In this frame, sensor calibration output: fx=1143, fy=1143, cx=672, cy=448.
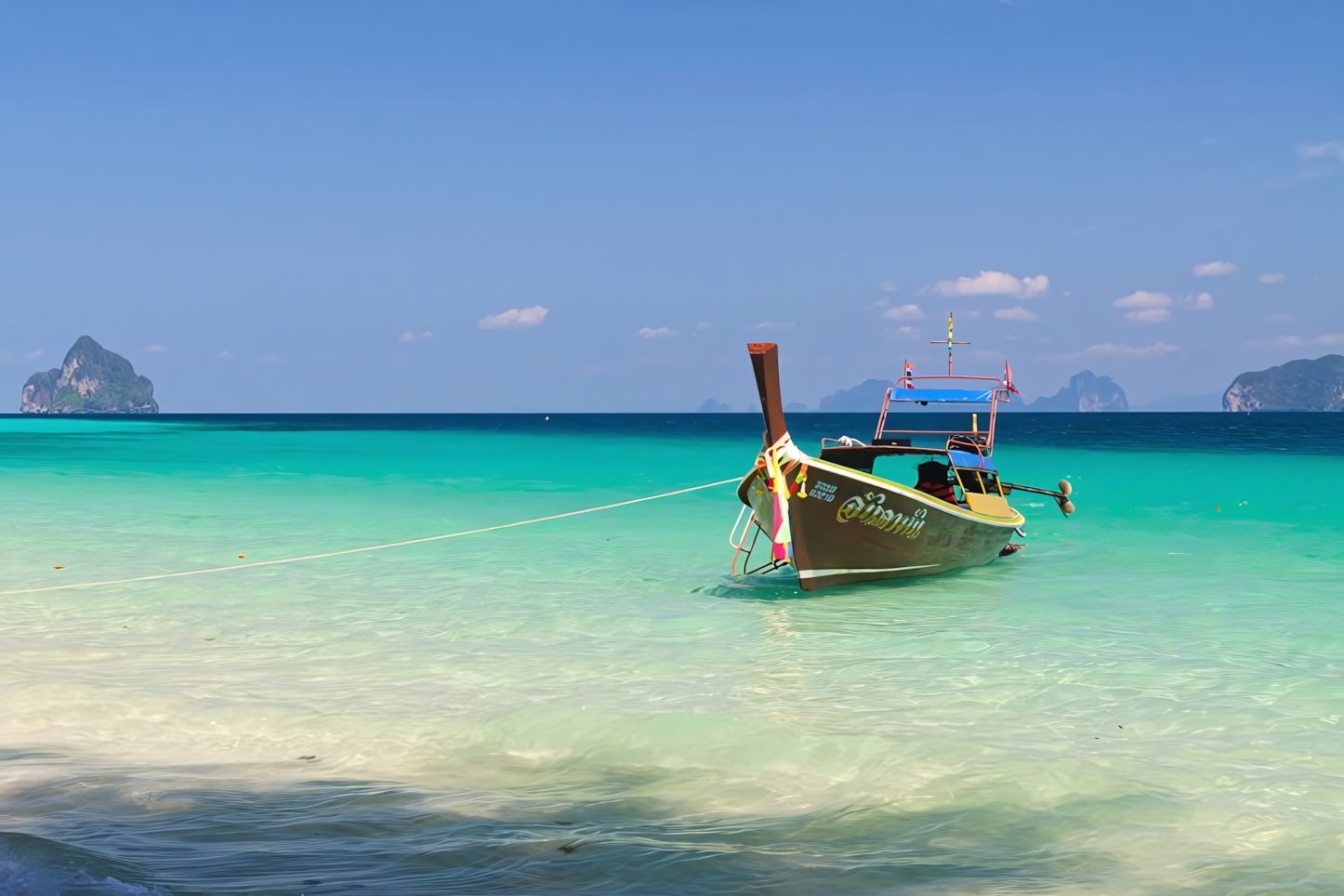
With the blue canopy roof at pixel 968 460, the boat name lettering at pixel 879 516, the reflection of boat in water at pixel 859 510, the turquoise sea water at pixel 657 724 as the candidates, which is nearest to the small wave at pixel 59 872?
the turquoise sea water at pixel 657 724

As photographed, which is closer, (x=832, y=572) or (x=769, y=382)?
(x=769, y=382)

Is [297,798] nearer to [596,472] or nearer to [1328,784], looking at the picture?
[1328,784]

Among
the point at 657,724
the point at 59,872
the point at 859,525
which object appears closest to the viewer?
the point at 59,872

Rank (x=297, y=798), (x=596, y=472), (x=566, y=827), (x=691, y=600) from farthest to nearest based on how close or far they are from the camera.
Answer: (x=596, y=472)
(x=691, y=600)
(x=297, y=798)
(x=566, y=827)

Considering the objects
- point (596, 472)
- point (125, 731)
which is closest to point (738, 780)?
point (125, 731)

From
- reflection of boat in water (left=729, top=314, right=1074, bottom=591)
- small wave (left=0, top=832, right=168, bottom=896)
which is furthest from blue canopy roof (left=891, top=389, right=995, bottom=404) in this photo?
small wave (left=0, top=832, right=168, bottom=896)

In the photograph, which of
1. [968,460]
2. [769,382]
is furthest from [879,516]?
[968,460]

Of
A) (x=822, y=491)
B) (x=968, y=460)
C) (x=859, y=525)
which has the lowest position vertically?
(x=859, y=525)

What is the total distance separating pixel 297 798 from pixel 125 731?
2.11m

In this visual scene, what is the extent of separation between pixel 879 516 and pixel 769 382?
8.13 feet

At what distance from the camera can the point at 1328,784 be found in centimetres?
652

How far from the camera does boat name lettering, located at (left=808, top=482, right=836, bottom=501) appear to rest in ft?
41.2

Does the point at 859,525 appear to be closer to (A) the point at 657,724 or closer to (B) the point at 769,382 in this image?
(B) the point at 769,382

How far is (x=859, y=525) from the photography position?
13070mm
